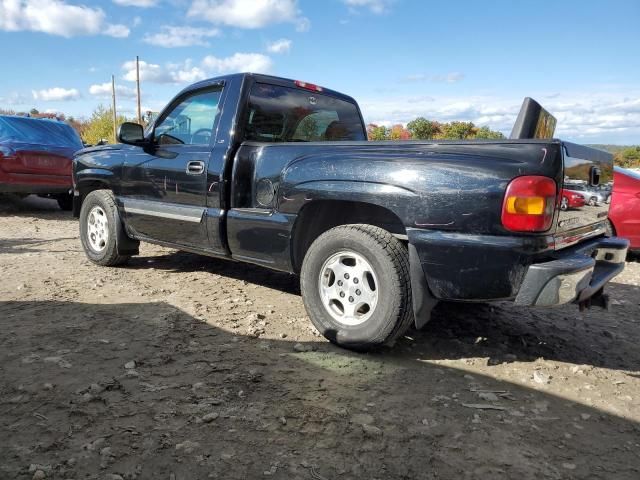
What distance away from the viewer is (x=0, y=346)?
3.20 m

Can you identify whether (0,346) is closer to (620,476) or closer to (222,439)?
(222,439)

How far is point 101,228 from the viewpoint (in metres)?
5.35

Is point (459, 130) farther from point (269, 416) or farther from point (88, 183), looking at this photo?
point (269, 416)

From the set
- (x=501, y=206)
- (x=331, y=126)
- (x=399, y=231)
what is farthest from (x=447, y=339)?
(x=331, y=126)

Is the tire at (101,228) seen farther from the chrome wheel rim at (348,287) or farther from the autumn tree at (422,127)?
the autumn tree at (422,127)

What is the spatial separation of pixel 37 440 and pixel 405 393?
176cm

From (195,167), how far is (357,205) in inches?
59.1

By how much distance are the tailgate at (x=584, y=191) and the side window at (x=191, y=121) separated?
271cm

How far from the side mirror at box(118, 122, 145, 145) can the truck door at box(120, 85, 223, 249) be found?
0.38 feet

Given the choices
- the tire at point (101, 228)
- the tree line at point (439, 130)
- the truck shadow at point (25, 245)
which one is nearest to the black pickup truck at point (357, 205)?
the tire at point (101, 228)

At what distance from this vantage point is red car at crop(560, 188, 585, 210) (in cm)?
274

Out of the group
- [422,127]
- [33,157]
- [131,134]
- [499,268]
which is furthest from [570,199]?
[422,127]

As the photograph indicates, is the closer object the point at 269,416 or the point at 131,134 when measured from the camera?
the point at 269,416

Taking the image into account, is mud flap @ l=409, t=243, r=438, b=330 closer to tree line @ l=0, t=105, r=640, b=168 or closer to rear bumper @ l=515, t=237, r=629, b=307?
rear bumper @ l=515, t=237, r=629, b=307
